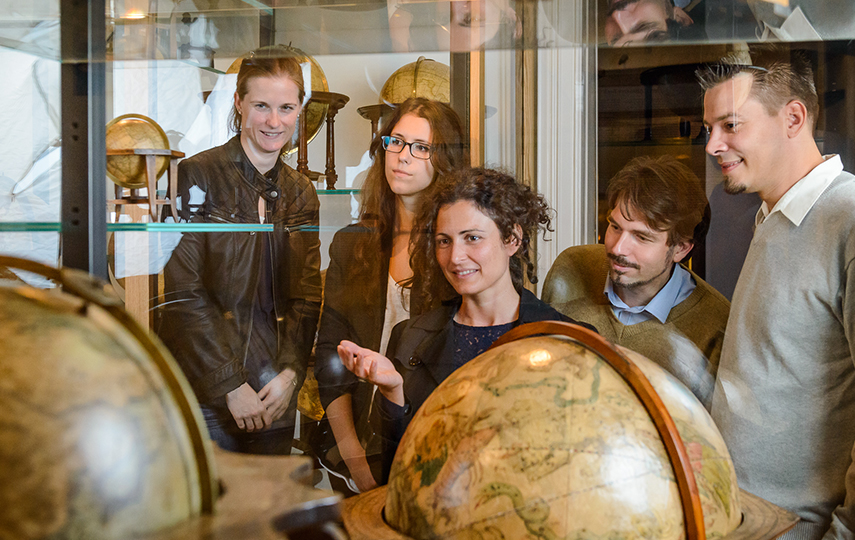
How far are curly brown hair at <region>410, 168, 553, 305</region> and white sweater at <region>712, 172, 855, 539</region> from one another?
44 cm

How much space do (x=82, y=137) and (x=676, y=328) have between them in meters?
1.15

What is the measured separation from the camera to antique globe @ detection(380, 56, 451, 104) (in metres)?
Result: 1.54

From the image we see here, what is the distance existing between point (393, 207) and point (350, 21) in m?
0.48

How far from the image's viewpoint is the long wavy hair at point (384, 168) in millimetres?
1521

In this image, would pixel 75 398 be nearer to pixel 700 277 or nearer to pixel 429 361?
pixel 429 361

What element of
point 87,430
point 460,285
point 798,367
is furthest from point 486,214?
point 87,430

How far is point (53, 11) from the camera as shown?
125cm

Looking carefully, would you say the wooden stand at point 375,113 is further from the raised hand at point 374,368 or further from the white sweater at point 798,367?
the white sweater at point 798,367

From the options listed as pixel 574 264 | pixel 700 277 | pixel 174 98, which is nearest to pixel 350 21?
pixel 174 98

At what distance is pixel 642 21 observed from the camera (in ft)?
4.75

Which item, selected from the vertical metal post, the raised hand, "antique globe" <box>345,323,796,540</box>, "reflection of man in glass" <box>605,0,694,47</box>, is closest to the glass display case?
"reflection of man in glass" <box>605,0,694,47</box>

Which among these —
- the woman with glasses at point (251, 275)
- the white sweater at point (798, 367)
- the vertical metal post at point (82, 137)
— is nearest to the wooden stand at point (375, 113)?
the woman with glasses at point (251, 275)

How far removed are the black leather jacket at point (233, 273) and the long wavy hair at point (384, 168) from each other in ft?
0.39

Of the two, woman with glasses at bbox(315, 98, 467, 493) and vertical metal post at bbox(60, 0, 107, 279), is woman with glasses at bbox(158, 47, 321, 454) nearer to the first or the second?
woman with glasses at bbox(315, 98, 467, 493)
